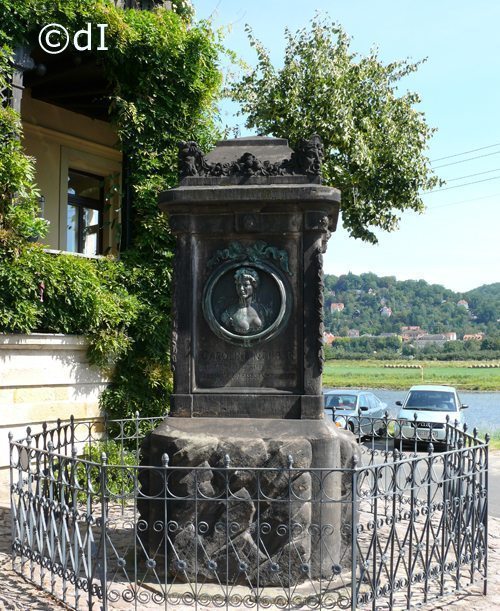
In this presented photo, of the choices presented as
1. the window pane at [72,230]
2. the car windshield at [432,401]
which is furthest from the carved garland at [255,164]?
the car windshield at [432,401]

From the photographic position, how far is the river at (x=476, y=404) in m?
32.9

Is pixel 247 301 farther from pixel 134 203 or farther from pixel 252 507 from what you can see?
pixel 134 203

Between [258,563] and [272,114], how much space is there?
14092mm

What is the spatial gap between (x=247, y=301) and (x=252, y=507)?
68.6 inches

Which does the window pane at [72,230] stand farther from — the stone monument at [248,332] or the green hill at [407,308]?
the green hill at [407,308]

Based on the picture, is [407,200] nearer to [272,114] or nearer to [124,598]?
[272,114]

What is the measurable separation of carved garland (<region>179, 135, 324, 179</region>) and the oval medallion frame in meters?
0.80

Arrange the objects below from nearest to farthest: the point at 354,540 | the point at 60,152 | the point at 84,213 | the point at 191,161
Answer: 1. the point at 354,540
2. the point at 191,161
3. the point at 60,152
4. the point at 84,213

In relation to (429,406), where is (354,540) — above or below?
above

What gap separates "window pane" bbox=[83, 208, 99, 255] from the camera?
16.5 meters

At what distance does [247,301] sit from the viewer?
21.2 feet

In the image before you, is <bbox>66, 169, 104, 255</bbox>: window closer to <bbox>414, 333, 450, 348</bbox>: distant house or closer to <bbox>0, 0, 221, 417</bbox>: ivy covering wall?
<bbox>0, 0, 221, 417</bbox>: ivy covering wall

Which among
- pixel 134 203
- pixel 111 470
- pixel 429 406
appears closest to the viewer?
pixel 111 470

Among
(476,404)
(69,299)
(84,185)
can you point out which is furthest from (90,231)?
(476,404)
